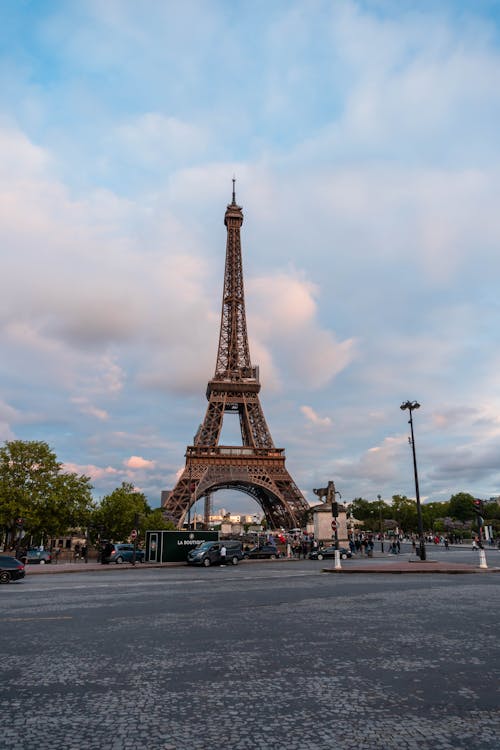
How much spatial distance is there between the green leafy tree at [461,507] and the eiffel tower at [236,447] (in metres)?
Answer: 87.2

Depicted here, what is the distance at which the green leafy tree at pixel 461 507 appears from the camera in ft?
490

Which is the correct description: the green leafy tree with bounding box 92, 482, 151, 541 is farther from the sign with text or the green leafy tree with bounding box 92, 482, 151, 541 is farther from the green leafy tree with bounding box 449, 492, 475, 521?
the green leafy tree with bounding box 449, 492, 475, 521

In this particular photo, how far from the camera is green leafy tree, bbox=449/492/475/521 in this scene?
490 ft

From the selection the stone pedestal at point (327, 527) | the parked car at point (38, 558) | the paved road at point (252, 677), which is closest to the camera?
the paved road at point (252, 677)

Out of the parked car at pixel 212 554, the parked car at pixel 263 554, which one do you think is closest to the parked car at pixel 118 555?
the parked car at pixel 212 554

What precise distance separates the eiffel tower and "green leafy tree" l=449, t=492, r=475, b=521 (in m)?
87.2

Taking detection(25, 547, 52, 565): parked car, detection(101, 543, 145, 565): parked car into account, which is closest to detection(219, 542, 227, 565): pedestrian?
detection(101, 543, 145, 565): parked car

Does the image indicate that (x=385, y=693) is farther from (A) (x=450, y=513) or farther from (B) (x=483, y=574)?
(A) (x=450, y=513)

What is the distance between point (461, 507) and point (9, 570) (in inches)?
5864

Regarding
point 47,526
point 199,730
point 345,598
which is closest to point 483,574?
point 345,598

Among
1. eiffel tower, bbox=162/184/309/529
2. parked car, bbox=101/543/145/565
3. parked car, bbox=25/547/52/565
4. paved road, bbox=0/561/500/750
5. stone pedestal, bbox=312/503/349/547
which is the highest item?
eiffel tower, bbox=162/184/309/529

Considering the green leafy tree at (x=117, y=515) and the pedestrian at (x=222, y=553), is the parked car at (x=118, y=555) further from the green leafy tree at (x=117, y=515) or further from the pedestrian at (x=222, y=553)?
the green leafy tree at (x=117, y=515)

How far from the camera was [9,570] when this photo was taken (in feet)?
81.6

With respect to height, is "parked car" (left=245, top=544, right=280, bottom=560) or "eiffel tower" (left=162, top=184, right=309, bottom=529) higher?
"eiffel tower" (left=162, top=184, right=309, bottom=529)
